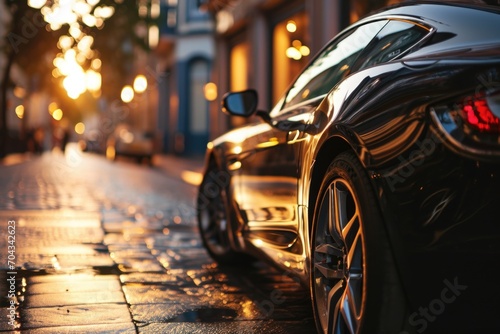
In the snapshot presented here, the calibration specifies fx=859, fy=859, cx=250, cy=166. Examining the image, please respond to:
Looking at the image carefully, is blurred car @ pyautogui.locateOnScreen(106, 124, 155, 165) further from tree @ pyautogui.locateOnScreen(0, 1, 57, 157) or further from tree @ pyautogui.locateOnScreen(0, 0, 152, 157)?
tree @ pyautogui.locateOnScreen(0, 1, 57, 157)

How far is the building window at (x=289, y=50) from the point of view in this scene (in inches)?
674

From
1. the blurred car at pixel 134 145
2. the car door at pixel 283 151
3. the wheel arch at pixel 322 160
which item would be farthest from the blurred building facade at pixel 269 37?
the wheel arch at pixel 322 160

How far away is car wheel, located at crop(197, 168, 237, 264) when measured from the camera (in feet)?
19.0

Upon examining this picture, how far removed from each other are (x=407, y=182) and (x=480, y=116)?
0.32 m

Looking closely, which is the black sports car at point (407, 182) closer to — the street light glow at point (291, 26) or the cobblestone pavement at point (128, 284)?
the cobblestone pavement at point (128, 284)

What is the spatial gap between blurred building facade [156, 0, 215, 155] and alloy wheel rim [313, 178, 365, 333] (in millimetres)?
36235

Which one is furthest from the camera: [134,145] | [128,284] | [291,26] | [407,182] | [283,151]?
[134,145]

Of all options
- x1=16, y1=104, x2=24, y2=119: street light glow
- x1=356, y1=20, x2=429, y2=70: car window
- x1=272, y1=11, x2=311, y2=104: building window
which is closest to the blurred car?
x1=16, y1=104, x2=24, y2=119: street light glow

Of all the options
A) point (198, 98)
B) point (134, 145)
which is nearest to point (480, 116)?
point (134, 145)

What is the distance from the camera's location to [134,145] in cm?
3534

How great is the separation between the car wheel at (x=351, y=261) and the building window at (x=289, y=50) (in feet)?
42.7

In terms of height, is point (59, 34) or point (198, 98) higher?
point (198, 98)

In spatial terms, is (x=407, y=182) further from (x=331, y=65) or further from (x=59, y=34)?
(x=59, y=34)

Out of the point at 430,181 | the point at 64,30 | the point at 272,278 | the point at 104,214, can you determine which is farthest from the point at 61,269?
the point at 64,30
